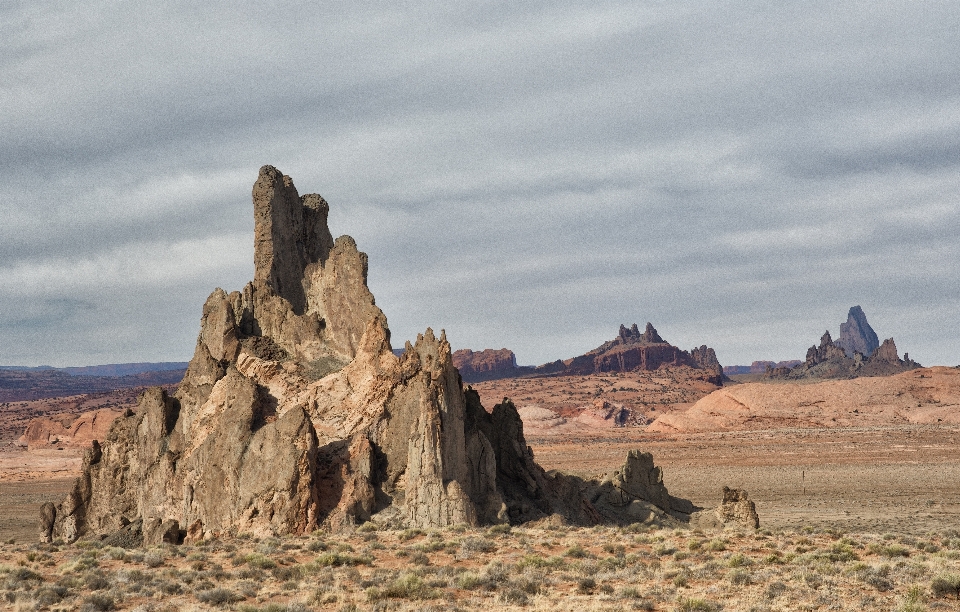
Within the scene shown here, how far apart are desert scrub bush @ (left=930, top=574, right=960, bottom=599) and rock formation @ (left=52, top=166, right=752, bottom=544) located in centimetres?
1372

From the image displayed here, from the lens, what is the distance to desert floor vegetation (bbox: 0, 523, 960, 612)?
17.7m

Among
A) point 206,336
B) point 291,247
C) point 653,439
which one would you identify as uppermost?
point 291,247

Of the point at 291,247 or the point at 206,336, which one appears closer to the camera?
the point at 206,336

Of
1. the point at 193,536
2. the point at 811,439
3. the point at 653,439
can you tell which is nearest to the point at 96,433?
the point at 653,439

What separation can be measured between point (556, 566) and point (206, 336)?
1843 centimetres

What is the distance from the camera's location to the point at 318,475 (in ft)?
93.0

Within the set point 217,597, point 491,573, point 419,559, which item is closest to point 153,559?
point 217,597

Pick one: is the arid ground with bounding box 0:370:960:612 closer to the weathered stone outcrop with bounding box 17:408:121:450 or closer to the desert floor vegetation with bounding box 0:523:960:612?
the desert floor vegetation with bounding box 0:523:960:612

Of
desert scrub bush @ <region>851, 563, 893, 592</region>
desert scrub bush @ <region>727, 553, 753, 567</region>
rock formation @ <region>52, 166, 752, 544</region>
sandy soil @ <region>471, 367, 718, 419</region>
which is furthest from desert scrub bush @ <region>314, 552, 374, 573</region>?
sandy soil @ <region>471, 367, 718, 419</region>

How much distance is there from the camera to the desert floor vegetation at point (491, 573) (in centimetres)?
1773

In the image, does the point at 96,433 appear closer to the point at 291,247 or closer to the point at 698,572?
the point at 291,247

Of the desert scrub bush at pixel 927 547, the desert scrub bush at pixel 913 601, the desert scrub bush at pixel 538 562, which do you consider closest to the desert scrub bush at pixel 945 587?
the desert scrub bush at pixel 913 601

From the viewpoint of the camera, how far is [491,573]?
66.7ft

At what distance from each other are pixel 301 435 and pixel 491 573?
9467 mm
